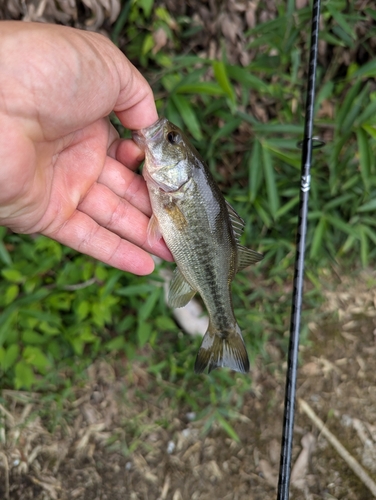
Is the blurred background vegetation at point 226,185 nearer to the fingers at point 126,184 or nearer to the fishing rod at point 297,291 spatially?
the fishing rod at point 297,291

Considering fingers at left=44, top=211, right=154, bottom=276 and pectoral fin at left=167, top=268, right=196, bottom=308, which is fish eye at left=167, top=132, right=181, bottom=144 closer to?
fingers at left=44, top=211, right=154, bottom=276

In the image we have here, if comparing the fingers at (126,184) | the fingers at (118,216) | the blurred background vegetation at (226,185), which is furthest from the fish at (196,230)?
the blurred background vegetation at (226,185)

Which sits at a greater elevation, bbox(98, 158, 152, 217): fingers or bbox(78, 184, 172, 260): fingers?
bbox(98, 158, 152, 217): fingers

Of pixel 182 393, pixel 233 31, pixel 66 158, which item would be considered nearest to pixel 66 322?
pixel 182 393

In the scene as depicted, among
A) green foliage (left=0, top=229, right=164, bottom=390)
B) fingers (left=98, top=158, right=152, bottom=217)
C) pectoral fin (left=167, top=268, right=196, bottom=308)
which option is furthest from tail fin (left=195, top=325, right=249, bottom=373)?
fingers (left=98, top=158, right=152, bottom=217)

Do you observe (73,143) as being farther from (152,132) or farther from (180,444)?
(180,444)

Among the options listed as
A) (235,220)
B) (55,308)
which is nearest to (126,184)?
(235,220)

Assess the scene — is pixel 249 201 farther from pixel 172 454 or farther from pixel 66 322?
pixel 172 454
